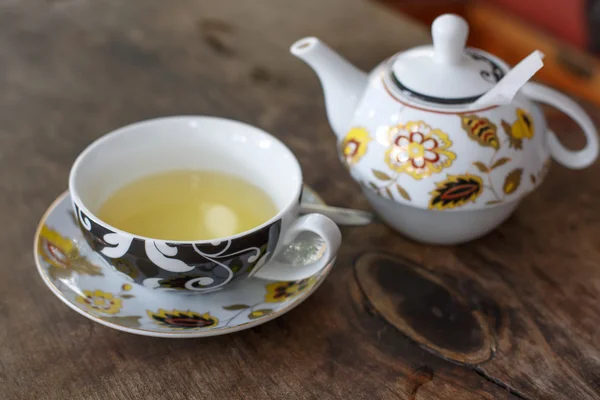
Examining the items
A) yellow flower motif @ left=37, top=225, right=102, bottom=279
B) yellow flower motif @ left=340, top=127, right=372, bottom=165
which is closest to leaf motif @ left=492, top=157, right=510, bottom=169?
yellow flower motif @ left=340, top=127, right=372, bottom=165

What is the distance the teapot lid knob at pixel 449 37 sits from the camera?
1.75 feet

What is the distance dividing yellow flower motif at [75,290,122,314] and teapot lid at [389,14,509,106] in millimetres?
283

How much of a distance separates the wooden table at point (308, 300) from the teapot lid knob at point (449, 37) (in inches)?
6.5

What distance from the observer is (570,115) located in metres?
0.58

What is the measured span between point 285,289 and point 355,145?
14 cm

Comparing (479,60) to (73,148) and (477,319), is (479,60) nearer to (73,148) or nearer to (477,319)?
(477,319)

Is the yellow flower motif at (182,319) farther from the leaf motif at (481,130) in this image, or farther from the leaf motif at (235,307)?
the leaf motif at (481,130)

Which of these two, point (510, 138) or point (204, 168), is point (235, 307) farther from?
point (510, 138)

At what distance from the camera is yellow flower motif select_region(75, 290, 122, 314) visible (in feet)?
1.57

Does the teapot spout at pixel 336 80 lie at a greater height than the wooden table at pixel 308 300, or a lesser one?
greater

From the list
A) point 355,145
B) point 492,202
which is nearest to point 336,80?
point 355,145


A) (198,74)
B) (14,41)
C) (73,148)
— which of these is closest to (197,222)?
(73,148)

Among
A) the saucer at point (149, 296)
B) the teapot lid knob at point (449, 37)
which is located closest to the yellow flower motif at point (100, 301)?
the saucer at point (149, 296)

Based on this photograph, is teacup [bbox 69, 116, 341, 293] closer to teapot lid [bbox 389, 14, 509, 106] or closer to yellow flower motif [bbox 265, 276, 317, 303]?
yellow flower motif [bbox 265, 276, 317, 303]
